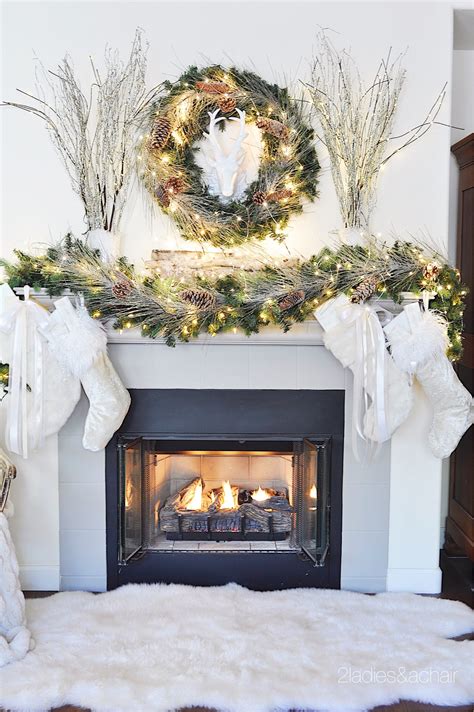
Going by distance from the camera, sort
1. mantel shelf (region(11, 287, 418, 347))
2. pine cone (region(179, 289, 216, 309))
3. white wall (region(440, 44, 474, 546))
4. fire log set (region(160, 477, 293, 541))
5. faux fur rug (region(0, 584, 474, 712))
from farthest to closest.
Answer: white wall (region(440, 44, 474, 546)) < fire log set (region(160, 477, 293, 541)) < mantel shelf (region(11, 287, 418, 347)) < pine cone (region(179, 289, 216, 309)) < faux fur rug (region(0, 584, 474, 712))

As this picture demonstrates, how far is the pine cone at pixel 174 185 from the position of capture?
2.42 meters

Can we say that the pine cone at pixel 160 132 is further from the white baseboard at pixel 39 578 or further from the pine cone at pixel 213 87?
the white baseboard at pixel 39 578

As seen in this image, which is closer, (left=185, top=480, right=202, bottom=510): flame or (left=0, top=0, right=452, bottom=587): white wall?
(left=0, top=0, right=452, bottom=587): white wall

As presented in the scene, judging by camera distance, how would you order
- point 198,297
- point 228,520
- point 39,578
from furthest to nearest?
point 228,520 < point 39,578 < point 198,297

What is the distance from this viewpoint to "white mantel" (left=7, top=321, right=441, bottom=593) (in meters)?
2.44

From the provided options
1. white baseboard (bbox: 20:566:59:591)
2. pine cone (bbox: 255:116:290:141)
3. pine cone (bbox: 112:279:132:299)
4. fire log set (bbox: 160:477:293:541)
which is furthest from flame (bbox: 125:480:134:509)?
pine cone (bbox: 255:116:290:141)

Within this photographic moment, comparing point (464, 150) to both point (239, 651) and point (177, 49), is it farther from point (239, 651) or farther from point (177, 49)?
point (239, 651)

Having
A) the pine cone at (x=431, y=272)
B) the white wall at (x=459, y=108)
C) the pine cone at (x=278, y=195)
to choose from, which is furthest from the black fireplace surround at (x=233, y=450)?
the white wall at (x=459, y=108)

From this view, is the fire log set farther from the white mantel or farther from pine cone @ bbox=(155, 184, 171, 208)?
pine cone @ bbox=(155, 184, 171, 208)

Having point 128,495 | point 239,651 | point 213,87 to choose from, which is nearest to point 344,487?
point 239,651

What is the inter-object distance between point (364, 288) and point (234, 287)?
1.60 feet

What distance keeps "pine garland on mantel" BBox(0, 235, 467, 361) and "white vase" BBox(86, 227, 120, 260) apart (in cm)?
5

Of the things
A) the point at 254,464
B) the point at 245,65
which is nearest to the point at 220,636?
the point at 254,464

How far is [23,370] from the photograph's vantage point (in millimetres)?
2244
